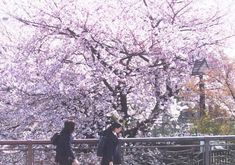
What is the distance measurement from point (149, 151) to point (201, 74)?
5.49m

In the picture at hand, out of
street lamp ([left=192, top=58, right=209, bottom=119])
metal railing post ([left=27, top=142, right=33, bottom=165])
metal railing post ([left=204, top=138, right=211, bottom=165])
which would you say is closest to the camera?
metal railing post ([left=27, top=142, right=33, bottom=165])

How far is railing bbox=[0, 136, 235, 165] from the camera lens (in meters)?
11.0

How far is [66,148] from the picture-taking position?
378 inches

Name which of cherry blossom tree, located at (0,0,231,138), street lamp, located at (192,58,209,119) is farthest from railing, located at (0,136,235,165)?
street lamp, located at (192,58,209,119)

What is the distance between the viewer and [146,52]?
16078 mm

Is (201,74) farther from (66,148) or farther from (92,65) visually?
(66,148)

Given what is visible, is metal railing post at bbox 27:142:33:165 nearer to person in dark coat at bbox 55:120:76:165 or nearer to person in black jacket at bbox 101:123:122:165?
person in dark coat at bbox 55:120:76:165

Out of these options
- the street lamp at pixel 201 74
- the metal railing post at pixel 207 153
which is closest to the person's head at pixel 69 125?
the metal railing post at pixel 207 153

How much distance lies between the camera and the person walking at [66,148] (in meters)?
9.59

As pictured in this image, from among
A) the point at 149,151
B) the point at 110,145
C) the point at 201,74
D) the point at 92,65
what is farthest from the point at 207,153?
the point at 201,74

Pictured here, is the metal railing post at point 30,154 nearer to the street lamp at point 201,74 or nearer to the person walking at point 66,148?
the person walking at point 66,148

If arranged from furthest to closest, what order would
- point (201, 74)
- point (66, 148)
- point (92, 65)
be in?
point (201, 74)
point (92, 65)
point (66, 148)

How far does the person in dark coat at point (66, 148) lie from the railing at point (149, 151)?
3.58 ft

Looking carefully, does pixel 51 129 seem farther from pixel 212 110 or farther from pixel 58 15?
pixel 212 110
